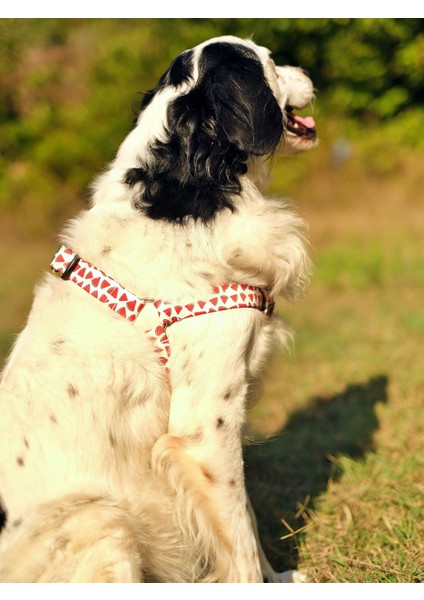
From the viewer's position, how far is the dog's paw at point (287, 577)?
2801mm

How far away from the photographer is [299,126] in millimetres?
3107

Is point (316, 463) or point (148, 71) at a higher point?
point (148, 71)

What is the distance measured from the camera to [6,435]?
7.47 ft

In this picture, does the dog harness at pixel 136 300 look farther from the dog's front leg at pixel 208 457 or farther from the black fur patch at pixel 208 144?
the black fur patch at pixel 208 144

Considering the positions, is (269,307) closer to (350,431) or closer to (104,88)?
(350,431)

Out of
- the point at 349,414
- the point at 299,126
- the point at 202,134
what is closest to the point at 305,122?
the point at 299,126

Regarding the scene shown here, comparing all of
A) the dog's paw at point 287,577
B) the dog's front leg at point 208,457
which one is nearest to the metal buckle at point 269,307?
the dog's front leg at point 208,457

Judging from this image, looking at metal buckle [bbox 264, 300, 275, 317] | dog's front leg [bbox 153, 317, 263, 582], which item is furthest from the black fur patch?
dog's front leg [bbox 153, 317, 263, 582]

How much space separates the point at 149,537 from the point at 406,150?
34.6 ft

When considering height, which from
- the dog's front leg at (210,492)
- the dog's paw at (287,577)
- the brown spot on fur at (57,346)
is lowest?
the dog's paw at (287,577)
